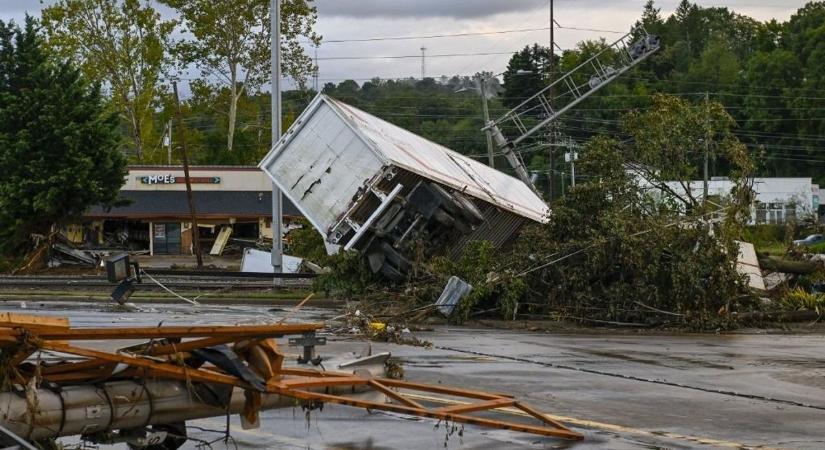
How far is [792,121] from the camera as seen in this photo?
86688mm

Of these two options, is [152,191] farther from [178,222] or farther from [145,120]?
[145,120]

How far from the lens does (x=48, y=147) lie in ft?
140

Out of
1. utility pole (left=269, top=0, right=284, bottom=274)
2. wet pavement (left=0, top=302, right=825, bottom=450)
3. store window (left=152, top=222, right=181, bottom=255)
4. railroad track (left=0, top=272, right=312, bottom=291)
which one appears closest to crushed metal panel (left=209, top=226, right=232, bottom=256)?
store window (left=152, top=222, right=181, bottom=255)

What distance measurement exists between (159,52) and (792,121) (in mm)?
48600

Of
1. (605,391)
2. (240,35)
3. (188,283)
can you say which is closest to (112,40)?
(240,35)

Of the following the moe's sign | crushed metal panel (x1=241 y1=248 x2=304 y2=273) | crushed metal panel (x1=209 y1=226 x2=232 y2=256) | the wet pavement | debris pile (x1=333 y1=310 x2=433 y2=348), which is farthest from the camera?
the moe's sign

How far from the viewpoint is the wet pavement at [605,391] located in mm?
8688

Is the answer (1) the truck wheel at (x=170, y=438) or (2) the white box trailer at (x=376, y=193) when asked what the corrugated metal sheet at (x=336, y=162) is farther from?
(1) the truck wheel at (x=170, y=438)

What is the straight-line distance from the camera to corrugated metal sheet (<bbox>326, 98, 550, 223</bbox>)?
78.0 ft

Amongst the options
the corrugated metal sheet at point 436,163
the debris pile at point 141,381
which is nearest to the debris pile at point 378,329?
the corrugated metal sheet at point 436,163

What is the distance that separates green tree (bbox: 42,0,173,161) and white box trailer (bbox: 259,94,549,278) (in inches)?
1536

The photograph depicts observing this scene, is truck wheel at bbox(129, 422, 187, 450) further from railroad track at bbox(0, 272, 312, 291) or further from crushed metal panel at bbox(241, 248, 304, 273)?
crushed metal panel at bbox(241, 248, 304, 273)

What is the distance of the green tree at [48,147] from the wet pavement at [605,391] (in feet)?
77.3

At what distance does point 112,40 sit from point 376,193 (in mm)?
43238
